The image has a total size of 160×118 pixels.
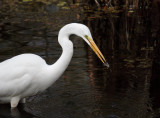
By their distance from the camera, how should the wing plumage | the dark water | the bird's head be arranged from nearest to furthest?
the bird's head → the wing plumage → the dark water

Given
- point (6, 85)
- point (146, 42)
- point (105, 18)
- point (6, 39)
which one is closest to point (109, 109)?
point (6, 85)

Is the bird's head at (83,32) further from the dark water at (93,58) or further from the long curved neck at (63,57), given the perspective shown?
the dark water at (93,58)

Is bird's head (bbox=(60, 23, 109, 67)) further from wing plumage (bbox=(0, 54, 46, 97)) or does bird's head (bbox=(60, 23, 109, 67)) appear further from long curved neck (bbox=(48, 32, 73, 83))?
wing plumage (bbox=(0, 54, 46, 97))

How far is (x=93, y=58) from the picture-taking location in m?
7.29

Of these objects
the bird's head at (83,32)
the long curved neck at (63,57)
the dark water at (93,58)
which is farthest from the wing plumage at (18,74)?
the bird's head at (83,32)

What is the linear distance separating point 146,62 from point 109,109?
2072 millimetres

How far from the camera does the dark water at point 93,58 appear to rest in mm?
5305

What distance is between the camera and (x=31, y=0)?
41.8 ft

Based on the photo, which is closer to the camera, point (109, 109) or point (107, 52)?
point (109, 109)

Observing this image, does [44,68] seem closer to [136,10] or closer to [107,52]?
[107,52]

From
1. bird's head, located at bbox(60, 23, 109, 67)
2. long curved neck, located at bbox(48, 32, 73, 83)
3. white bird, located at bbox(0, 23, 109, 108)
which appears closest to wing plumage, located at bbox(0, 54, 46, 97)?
white bird, located at bbox(0, 23, 109, 108)

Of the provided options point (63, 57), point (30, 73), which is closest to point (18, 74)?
point (30, 73)

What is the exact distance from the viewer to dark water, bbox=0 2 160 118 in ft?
17.4

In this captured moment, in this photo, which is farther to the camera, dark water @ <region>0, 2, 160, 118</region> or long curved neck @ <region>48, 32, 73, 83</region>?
dark water @ <region>0, 2, 160, 118</region>
